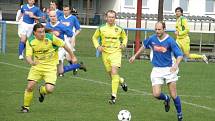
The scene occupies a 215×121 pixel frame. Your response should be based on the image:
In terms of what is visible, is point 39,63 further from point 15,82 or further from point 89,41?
point 89,41

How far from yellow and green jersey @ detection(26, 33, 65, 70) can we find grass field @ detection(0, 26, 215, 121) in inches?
35.4

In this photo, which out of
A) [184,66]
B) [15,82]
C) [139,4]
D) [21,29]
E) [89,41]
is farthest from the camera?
[89,41]

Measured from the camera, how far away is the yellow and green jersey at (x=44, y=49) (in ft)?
36.3

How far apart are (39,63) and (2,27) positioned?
527 inches

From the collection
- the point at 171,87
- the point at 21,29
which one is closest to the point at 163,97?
the point at 171,87

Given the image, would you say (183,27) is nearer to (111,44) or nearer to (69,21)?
(69,21)

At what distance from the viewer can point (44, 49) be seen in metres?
11.2

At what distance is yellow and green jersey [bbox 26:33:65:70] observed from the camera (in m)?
11.1

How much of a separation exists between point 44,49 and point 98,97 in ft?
9.34

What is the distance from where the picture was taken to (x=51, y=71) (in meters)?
11.3

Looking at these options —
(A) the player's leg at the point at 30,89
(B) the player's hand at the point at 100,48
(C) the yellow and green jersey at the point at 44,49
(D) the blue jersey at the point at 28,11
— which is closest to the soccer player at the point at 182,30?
(D) the blue jersey at the point at 28,11

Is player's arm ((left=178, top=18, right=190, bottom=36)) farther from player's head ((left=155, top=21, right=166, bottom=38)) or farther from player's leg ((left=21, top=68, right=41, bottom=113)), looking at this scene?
player's leg ((left=21, top=68, right=41, bottom=113))

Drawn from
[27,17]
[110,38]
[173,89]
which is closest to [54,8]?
[27,17]

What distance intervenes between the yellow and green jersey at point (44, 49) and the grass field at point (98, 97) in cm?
90
